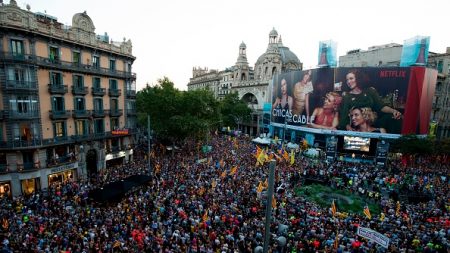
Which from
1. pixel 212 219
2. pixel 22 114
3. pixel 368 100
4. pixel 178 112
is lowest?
pixel 212 219

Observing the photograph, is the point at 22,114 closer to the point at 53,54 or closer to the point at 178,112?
the point at 53,54

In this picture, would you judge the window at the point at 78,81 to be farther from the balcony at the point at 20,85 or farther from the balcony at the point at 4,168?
the balcony at the point at 4,168

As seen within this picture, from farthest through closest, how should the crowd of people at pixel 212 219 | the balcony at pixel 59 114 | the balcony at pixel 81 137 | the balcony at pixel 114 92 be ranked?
the balcony at pixel 114 92 → the balcony at pixel 81 137 → the balcony at pixel 59 114 → the crowd of people at pixel 212 219

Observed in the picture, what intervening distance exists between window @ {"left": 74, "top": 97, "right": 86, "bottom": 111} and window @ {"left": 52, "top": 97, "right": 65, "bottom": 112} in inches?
62.1

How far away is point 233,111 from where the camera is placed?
7125 centimetres

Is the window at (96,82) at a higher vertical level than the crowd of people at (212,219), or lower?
higher

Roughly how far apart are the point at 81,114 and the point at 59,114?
8.68 feet

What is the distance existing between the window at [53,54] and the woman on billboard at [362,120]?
43400mm

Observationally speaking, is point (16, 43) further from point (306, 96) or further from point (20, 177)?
point (306, 96)

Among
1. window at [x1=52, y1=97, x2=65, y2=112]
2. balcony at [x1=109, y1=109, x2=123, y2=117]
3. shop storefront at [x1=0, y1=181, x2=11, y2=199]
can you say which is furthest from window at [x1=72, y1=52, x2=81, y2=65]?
shop storefront at [x1=0, y1=181, x2=11, y2=199]

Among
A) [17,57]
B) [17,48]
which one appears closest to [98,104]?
Result: [17,57]

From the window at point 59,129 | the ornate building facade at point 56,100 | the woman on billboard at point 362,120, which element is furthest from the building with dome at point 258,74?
the window at point 59,129

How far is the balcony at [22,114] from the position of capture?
2405 centimetres

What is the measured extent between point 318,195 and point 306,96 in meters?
28.5
